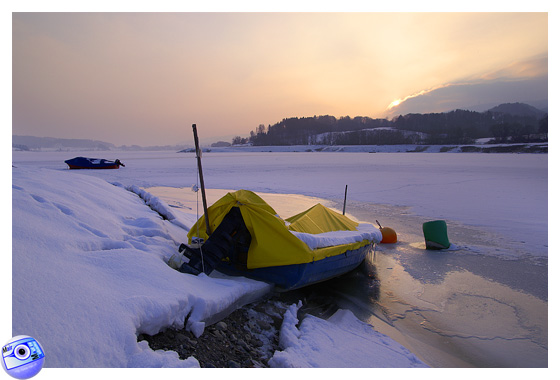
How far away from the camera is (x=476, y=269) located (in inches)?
269

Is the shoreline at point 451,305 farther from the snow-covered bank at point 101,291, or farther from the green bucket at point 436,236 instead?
the snow-covered bank at point 101,291

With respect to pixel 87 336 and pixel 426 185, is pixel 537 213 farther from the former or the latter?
pixel 87 336

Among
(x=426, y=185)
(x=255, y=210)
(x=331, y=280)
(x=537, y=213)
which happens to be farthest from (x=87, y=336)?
(x=426, y=185)

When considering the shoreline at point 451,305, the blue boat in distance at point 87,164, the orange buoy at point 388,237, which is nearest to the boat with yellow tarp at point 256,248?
the shoreline at point 451,305

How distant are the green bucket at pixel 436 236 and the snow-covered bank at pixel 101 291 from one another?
4.13 m

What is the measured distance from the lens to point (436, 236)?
7992mm

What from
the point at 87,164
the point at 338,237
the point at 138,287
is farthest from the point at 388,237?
the point at 87,164

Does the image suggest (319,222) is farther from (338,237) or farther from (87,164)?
(87,164)

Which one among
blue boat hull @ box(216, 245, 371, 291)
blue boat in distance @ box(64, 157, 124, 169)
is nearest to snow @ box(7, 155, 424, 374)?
blue boat hull @ box(216, 245, 371, 291)

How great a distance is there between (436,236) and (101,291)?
7133 mm

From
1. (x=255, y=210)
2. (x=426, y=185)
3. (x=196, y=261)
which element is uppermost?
(x=255, y=210)

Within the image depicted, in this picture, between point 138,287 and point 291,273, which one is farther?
point 291,273

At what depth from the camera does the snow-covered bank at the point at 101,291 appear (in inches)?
106

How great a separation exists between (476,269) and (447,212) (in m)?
5.60
